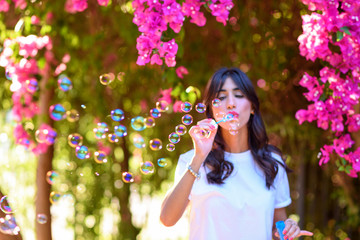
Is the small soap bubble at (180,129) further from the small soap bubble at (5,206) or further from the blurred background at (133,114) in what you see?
the small soap bubble at (5,206)

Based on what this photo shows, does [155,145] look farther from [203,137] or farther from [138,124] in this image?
[203,137]

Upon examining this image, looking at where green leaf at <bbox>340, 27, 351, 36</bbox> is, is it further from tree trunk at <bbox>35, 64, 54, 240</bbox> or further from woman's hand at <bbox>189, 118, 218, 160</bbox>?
tree trunk at <bbox>35, 64, 54, 240</bbox>

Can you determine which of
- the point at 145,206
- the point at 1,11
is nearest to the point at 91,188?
the point at 145,206

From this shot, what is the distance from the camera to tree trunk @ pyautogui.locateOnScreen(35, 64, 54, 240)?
4504mm

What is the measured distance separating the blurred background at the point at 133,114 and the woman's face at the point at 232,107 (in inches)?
15.8

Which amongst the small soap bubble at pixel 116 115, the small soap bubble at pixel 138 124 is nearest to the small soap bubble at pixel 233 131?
the small soap bubble at pixel 138 124

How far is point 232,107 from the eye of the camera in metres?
A: 2.59

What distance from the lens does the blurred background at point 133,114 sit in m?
4.02

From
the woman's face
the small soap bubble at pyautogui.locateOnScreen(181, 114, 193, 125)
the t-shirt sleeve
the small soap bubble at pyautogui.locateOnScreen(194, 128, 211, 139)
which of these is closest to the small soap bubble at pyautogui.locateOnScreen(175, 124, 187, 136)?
the small soap bubble at pyautogui.locateOnScreen(181, 114, 193, 125)

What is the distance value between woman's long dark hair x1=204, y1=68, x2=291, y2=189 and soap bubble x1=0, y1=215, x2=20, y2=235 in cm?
95

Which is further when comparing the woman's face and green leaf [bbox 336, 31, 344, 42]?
green leaf [bbox 336, 31, 344, 42]

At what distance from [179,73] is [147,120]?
1.03ft

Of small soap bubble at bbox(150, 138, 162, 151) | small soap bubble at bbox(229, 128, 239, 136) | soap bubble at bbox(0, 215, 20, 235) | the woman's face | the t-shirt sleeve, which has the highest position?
the woman's face

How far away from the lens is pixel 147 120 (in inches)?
120
